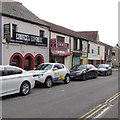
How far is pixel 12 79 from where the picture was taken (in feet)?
27.6

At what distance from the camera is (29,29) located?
1723 cm

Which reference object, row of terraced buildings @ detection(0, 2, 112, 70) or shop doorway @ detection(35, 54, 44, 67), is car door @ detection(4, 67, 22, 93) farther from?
shop doorway @ detection(35, 54, 44, 67)

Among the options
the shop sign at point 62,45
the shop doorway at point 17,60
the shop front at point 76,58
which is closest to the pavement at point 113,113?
the shop doorway at point 17,60

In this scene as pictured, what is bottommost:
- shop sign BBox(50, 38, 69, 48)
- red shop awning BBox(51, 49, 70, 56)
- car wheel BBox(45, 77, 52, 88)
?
car wheel BBox(45, 77, 52, 88)

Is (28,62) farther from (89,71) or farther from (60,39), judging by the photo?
(60,39)

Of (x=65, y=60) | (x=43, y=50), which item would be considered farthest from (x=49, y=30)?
(x=65, y=60)

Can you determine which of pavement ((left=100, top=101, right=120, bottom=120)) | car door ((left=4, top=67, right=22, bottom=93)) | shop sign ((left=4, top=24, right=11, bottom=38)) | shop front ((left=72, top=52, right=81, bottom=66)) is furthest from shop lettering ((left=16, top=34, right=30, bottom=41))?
pavement ((left=100, top=101, right=120, bottom=120))

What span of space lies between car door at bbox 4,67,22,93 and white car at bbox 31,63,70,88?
280cm

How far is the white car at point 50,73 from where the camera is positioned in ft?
37.9

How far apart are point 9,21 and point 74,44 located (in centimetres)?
1323

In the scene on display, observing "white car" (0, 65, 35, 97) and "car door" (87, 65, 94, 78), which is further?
"car door" (87, 65, 94, 78)

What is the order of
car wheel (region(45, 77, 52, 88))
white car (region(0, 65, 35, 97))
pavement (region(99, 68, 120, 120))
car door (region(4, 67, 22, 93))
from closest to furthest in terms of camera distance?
pavement (region(99, 68, 120, 120)) → white car (region(0, 65, 35, 97)) → car door (region(4, 67, 22, 93)) → car wheel (region(45, 77, 52, 88))

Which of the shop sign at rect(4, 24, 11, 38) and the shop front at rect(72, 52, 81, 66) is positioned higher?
the shop sign at rect(4, 24, 11, 38)

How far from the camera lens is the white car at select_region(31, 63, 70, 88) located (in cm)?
1155
